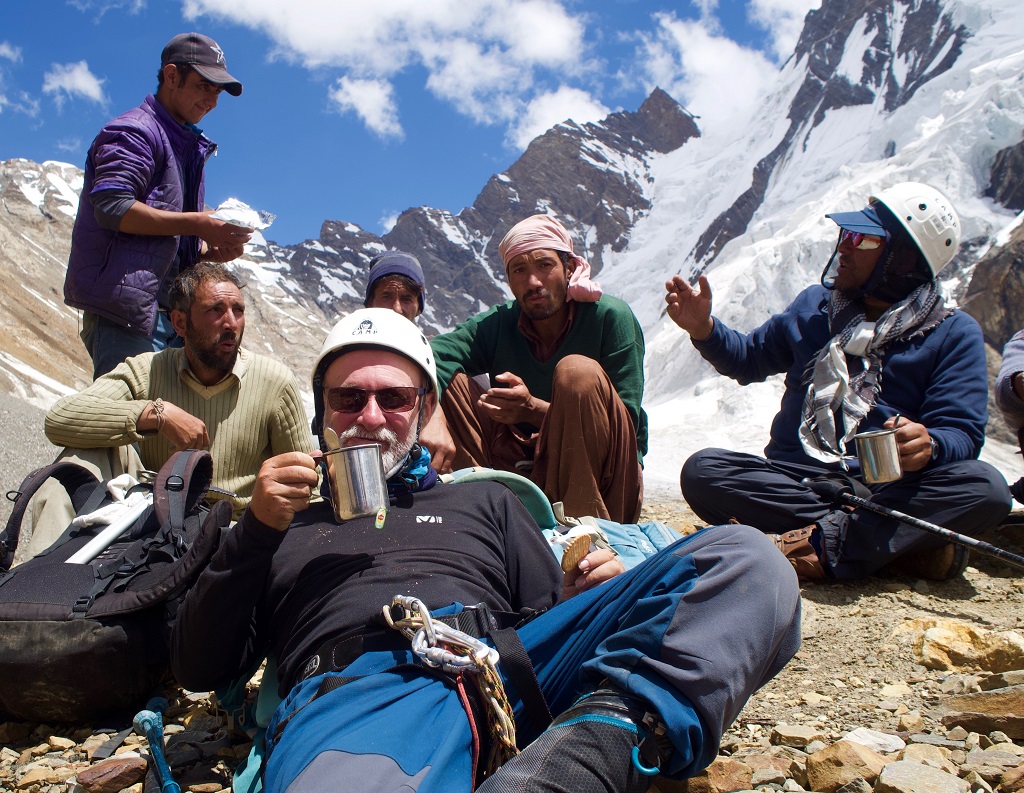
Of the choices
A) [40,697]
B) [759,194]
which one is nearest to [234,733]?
[40,697]

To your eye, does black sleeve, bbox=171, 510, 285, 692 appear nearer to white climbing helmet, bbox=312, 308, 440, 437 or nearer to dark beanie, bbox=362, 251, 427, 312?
white climbing helmet, bbox=312, 308, 440, 437

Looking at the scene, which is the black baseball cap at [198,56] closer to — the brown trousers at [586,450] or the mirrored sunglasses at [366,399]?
the brown trousers at [586,450]

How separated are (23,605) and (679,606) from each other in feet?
5.91

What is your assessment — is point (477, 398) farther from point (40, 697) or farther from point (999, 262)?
point (999, 262)

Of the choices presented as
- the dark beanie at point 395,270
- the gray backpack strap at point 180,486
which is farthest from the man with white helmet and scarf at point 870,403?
the gray backpack strap at point 180,486

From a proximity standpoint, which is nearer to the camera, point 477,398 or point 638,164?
point 477,398

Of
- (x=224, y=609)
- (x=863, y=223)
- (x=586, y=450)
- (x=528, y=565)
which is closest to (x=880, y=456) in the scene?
(x=586, y=450)

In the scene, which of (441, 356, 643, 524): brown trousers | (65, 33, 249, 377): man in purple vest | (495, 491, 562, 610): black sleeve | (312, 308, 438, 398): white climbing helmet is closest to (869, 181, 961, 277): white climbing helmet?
(441, 356, 643, 524): brown trousers

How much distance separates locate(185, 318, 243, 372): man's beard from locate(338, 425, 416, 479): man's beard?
1.40 meters

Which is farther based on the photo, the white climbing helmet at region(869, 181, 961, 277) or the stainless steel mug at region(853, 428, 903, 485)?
the white climbing helmet at region(869, 181, 961, 277)

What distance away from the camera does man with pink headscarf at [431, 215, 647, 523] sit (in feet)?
13.0

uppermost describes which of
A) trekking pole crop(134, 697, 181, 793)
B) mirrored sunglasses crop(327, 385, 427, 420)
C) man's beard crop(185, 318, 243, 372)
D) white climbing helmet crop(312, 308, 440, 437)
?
man's beard crop(185, 318, 243, 372)

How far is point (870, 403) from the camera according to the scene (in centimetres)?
411

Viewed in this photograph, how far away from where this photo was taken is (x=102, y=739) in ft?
8.29
